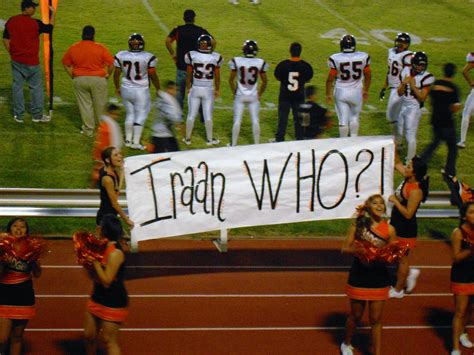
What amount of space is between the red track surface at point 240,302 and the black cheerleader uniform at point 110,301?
1135mm

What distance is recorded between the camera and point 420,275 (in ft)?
38.3

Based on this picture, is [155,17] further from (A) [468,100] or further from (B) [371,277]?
(B) [371,277]

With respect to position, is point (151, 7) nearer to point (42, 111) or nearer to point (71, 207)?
point (42, 111)

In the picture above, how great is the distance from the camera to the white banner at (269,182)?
11.1 m

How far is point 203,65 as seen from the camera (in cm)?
Answer: 1562

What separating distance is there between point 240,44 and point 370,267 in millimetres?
14379

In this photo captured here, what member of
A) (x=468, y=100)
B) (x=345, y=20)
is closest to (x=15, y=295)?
(x=468, y=100)

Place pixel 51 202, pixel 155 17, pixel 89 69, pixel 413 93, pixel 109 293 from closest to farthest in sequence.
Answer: pixel 109 293 → pixel 51 202 → pixel 413 93 → pixel 89 69 → pixel 155 17

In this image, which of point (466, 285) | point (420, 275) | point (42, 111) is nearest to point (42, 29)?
point (42, 111)

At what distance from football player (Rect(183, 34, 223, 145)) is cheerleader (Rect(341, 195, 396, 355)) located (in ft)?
22.9

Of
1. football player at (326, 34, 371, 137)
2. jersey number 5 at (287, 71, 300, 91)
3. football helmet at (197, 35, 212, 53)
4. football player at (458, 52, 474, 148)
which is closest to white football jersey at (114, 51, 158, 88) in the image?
football helmet at (197, 35, 212, 53)

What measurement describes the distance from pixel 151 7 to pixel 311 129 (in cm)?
1205

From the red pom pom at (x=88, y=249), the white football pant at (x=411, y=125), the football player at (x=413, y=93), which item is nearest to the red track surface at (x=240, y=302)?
the red pom pom at (x=88, y=249)

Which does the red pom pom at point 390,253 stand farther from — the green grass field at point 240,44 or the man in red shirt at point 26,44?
the man in red shirt at point 26,44
